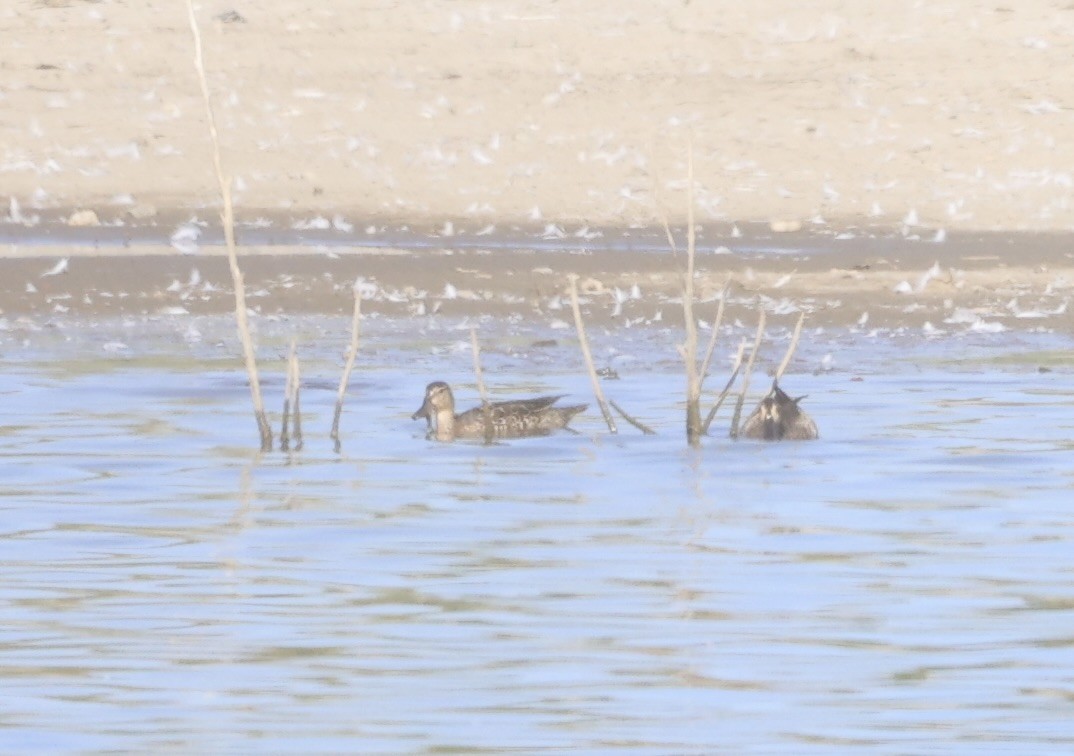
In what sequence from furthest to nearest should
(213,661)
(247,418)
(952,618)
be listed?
(247,418) < (952,618) < (213,661)

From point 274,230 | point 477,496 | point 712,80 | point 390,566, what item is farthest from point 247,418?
point 712,80

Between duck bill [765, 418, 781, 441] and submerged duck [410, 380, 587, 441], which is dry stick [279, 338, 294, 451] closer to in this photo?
submerged duck [410, 380, 587, 441]

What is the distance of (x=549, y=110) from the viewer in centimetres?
2041

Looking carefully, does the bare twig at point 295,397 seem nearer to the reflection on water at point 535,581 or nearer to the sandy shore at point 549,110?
the reflection on water at point 535,581

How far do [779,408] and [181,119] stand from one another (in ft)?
32.6

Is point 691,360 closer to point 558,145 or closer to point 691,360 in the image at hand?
point 691,360

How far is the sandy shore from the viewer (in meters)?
18.6

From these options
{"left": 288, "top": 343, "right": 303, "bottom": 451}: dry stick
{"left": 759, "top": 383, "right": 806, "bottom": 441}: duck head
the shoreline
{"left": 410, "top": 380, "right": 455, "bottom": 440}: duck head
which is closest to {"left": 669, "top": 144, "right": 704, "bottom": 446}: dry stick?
{"left": 759, "top": 383, "right": 806, "bottom": 441}: duck head

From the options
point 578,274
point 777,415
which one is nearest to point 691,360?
point 777,415

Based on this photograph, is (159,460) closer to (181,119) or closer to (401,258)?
(401,258)

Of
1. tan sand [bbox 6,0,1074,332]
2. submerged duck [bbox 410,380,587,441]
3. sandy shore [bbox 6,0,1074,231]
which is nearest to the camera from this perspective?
submerged duck [bbox 410,380,587,441]

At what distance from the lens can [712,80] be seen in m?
21.4

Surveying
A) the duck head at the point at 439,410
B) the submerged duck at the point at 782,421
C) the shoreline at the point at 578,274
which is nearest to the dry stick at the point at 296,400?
the duck head at the point at 439,410

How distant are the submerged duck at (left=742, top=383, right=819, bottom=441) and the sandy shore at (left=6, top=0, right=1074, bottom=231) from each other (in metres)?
6.96
